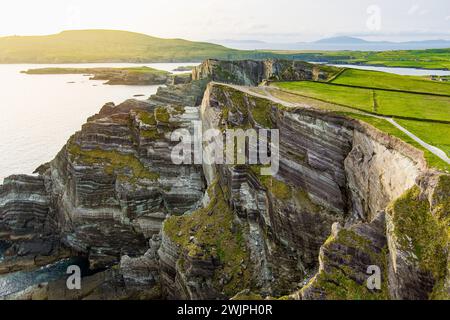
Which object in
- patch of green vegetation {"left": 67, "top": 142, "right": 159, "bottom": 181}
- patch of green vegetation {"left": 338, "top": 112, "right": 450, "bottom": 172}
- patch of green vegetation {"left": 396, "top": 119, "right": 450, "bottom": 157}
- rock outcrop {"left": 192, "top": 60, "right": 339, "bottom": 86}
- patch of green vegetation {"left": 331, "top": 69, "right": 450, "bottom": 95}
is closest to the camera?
patch of green vegetation {"left": 338, "top": 112, "right": 450, "bottom": 172}

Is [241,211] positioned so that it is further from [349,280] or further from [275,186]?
[349,280]

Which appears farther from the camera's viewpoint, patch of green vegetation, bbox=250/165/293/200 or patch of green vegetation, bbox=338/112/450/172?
patch of green vegetation, bbox=250/165/293/200

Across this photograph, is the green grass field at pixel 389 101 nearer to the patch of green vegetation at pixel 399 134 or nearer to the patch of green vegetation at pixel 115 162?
the patch of green vegetation at pixel 399 134

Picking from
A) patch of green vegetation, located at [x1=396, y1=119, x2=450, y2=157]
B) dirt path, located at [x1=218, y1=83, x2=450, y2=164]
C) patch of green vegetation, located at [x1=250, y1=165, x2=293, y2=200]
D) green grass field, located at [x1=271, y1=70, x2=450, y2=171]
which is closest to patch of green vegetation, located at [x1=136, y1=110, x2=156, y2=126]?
dirt path, located at [x1=218, y1=83, x2=450, y2=164]

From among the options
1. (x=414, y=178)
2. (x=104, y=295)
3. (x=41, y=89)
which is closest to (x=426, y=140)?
(x=414, y=178)

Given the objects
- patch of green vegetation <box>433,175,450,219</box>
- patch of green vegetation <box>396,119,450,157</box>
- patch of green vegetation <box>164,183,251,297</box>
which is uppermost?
patch of green vegetation <box>396,119,450,157</box>

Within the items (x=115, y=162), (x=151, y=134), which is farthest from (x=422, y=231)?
(x=115, y=162)

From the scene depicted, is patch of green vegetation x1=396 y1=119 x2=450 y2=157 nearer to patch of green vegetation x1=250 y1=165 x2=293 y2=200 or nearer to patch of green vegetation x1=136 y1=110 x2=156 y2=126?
patch of green vegetation x1=250 y1=165 x2=293 y2=200
